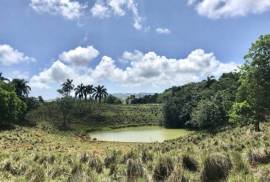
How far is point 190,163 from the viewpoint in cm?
980

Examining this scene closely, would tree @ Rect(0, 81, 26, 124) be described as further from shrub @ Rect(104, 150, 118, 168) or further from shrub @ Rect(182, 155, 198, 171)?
shrub @ Rect(182, 155, 198, 171)

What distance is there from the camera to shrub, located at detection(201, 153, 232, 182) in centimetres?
803

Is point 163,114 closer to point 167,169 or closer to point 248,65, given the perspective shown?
point 248,65

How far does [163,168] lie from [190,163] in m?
1.24

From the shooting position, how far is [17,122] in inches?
2886

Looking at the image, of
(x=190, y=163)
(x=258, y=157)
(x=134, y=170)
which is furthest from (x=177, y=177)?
(x=258, y=157)

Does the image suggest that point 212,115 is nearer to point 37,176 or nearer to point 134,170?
point 134,170

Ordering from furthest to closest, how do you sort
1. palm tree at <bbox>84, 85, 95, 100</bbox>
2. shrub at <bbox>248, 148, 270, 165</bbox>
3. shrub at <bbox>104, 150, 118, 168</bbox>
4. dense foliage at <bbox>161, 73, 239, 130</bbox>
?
palm tree at <bbox>84, 85, 95, 100</bbox> < dense foliage at <bbox>161, 73, 239, 130</bbox> < shrub at <bbox>104, 150, 118, 168</bbox> < shrub at <bbox>248, 148, 270, 165</bbox>

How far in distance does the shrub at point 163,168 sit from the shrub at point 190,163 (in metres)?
0.75

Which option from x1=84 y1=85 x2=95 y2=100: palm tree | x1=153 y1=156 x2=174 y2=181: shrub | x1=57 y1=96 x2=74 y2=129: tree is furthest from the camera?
x1=84 y1=85 x2=95 y2=100: palm tree

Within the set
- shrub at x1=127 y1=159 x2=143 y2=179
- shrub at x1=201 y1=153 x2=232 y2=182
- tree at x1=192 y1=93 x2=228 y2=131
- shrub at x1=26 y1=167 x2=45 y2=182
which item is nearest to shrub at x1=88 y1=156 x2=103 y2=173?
shrub at x1=127 y1=159 x2=143 y2=179

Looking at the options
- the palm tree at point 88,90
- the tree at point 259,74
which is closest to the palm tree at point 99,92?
the palm tree at point 88,90

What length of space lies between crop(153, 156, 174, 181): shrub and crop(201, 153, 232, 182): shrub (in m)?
0.93

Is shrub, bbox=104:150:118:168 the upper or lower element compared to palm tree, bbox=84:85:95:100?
lower
